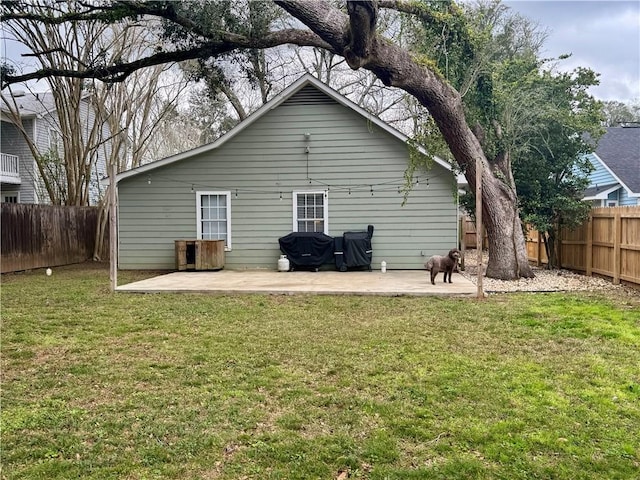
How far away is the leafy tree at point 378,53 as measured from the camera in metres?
7.92

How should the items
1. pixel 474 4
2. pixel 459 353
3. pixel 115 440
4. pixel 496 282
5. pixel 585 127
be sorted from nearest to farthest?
pixel 115 440 < pixel 459 353 < pixel 496 282 < pixel 585 127 < pixel 474 4

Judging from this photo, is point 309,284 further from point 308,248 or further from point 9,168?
point 9,168

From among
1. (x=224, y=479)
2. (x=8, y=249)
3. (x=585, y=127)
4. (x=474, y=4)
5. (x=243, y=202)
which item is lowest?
(x=224, y=479)

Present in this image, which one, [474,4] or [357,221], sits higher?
[474,4]

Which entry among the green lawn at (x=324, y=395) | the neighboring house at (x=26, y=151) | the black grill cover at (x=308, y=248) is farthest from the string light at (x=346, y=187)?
the neighboring house at (x=26, y=151)

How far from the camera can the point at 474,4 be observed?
51.5 feet

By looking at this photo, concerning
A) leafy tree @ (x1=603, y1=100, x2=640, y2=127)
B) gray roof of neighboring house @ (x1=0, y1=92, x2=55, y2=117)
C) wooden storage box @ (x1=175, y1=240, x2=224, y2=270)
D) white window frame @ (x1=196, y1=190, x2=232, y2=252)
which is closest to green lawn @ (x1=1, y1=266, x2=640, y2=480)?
wooden storage box @ (x1=175, y1=240, x2=224, y2=270)

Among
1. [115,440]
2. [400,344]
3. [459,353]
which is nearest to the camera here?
[115,440]

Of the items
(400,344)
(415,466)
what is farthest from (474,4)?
(415,466)

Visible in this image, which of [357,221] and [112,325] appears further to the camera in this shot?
[357,221]

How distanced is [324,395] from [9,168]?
778 inches

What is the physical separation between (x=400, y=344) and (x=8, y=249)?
10955 mm

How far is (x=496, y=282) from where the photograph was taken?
9.20 metres

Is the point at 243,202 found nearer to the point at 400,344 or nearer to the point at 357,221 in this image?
the point at 357,221
